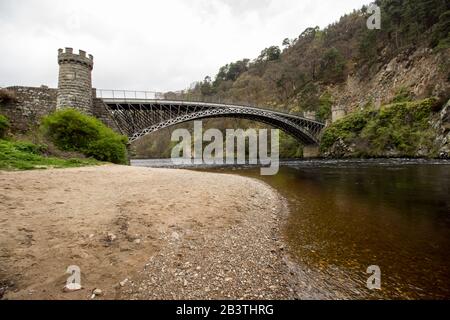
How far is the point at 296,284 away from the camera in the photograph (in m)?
3.94

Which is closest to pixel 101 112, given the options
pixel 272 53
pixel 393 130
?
pixel 393 130

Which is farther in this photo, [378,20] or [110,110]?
[378,20]

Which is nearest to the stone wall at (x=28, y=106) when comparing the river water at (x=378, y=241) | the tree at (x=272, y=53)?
the river water at (x=378, y=241)

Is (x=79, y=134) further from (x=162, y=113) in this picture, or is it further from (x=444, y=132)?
(x=444, y=132)

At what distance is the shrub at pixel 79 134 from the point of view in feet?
59.0

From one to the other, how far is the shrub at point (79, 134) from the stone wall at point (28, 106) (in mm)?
4433

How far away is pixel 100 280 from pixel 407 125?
3801cm

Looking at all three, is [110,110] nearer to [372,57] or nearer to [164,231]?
[164,231]

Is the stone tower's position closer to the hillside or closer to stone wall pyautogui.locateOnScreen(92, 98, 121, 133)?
stone wall pyautogui.locateOnScreen(92, 98, 121, 133)

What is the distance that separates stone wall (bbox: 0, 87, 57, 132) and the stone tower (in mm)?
800

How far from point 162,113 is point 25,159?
818 inches

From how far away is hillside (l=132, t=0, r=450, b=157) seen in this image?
37.2 meters

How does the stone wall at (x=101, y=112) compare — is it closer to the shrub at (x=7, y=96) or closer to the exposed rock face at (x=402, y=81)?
the shrub at (x=7, y=96)
